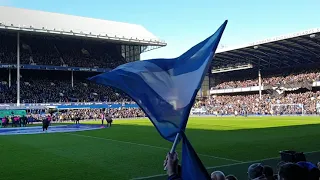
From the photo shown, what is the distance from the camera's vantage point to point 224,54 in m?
75.5

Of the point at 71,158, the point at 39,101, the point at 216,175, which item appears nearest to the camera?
the point at 216,175

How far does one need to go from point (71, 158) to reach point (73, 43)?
65.3m

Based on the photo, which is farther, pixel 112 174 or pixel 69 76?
pixel 69 76

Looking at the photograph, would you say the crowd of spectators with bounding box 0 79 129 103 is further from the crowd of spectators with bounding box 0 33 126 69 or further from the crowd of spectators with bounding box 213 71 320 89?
the crowd of spectators with bounding box 213 71 320 89

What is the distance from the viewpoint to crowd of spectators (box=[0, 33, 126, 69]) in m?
67.9

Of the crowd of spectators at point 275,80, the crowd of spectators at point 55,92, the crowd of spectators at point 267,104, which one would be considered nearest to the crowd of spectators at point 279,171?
the crowd of spectators at point 267,104

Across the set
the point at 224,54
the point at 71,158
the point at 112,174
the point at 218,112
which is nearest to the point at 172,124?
the point at 112,174

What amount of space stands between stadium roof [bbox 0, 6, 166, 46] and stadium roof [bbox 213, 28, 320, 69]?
15693 mm

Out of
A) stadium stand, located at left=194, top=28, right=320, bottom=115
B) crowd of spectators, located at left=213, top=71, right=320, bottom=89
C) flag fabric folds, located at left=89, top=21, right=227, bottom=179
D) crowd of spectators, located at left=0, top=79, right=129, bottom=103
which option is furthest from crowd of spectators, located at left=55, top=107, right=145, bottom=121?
flag fabric folds, located at left=89, top=21, right=227, bottom=179

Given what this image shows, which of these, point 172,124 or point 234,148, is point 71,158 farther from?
point 172,124

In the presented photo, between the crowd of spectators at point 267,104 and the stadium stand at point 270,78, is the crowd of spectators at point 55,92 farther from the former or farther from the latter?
the stadium stand at point 270,78

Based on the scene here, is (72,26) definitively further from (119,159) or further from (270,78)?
(119,159)

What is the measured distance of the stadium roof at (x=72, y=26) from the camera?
196ft

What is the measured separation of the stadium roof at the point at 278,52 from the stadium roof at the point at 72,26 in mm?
15693
